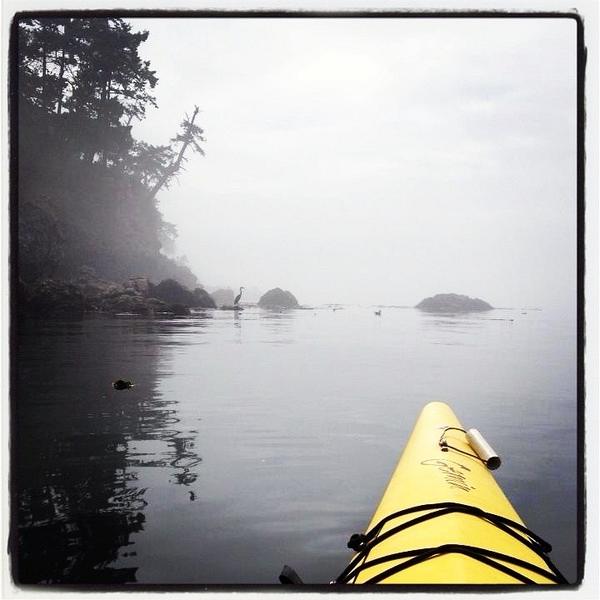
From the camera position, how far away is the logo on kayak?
71.6 inches

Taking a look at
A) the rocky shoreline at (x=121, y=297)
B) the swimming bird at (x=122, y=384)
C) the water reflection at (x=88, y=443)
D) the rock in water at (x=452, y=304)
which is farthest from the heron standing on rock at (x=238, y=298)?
the rock in water at (x=452, y=304)

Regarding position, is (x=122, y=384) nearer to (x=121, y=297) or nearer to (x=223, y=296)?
(x=121, y=297)

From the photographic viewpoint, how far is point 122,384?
3014 mm

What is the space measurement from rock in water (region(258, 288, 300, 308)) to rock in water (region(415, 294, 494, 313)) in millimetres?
640

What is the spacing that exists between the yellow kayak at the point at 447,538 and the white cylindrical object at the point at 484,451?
10cm

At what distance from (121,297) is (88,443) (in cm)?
67

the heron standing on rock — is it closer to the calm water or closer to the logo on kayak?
the calm water

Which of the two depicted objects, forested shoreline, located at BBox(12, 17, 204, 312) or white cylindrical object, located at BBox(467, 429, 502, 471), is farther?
forested shoreline, located at BBox(12, 17, 204, 312)

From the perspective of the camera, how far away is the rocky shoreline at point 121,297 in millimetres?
2615

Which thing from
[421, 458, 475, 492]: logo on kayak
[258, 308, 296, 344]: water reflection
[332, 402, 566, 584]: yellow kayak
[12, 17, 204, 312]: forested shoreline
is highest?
[12, 17, 204, 312]: forested shoreline

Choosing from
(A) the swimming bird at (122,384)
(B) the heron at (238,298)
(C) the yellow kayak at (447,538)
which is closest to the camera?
(C) the yellow kayak at (447,538)

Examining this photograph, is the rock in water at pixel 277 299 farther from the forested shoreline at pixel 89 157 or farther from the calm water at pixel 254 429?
the forested shoreline at pixel 89 157

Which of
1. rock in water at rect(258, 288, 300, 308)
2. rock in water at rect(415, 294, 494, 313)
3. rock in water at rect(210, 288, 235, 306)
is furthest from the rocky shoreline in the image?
rock in water at rect(415, 294, 494, 313)

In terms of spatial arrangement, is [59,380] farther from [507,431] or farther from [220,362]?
[507,431]
